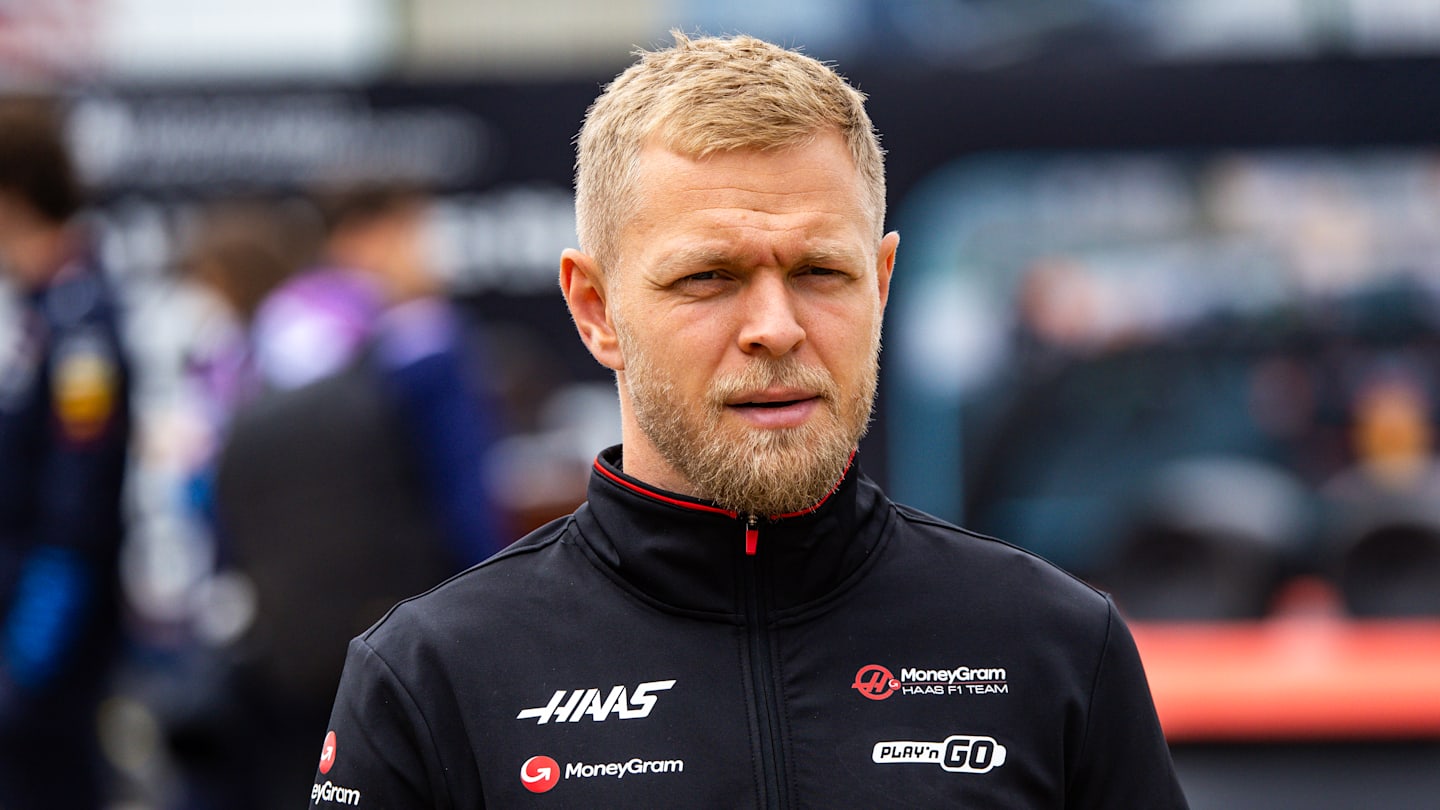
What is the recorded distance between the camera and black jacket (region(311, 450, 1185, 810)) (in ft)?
5.96

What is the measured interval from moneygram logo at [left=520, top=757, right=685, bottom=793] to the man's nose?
44 cm

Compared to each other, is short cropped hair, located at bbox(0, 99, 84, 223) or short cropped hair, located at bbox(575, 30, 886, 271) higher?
short cropped hair, located at bbox(575, 30, 886, 271)

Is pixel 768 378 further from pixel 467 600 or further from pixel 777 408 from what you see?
pixel 467 600

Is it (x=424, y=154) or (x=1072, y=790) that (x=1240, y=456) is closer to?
(x=424, y=154)

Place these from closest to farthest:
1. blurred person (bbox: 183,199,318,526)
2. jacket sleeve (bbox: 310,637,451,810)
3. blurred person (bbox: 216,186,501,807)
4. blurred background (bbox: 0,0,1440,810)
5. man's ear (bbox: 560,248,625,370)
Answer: jacket sleeve (bbox: 310,637,451,810), man's ear (bbox: 560,248,625,370), blurred person (bbox: 216,186,501,807), blurred person (bbox: 183,199,318,526), blurred background (bbox: 0,0,1440,810)

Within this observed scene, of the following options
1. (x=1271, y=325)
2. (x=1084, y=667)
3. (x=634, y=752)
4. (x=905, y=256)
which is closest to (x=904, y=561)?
(x=1084, y=667)

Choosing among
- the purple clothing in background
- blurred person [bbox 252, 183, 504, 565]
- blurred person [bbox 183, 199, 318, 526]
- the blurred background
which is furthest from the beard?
the blurred background

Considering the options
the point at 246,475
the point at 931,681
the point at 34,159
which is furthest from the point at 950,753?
the point at 34,159

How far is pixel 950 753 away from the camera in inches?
72.8

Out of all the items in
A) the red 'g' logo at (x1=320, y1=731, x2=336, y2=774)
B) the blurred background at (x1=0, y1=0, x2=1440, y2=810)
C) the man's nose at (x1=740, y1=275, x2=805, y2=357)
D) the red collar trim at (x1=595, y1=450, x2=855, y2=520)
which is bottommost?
the blurred background at (x1=0, y1=0, x2=1440, y2=810)

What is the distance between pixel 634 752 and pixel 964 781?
1.11ft

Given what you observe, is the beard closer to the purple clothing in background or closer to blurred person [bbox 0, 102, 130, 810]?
the purple clothing in background

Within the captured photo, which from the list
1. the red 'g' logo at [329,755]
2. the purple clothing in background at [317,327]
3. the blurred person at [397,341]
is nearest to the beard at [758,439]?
the red 'g' logo at [329,755]

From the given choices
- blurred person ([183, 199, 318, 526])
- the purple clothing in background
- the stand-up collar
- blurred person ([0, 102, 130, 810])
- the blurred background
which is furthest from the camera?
the blurred background
